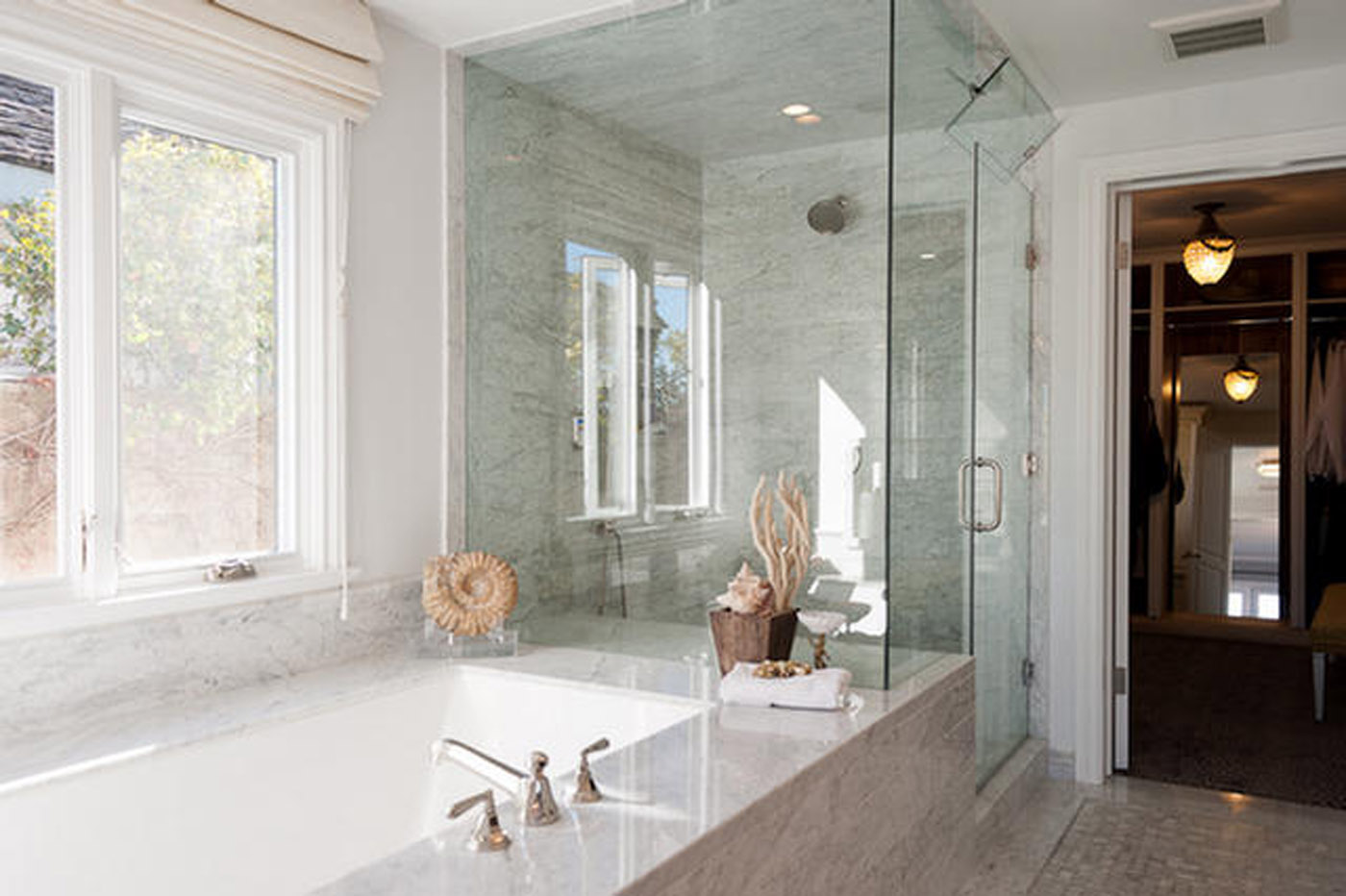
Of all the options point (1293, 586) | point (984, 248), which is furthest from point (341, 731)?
point (1293, 586)

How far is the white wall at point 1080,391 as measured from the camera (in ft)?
11.3

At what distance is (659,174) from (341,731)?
5.20ft

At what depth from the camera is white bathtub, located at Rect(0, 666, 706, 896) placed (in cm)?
181

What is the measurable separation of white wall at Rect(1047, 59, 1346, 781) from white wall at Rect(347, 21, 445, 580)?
2.14m

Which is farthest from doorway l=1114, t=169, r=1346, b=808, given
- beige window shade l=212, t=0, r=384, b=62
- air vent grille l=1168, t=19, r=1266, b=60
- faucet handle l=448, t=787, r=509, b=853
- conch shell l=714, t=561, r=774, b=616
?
faucet handle l=448, t=787, r=509, b=853

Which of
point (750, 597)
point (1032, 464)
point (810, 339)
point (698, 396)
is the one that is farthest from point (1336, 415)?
point (750, 597)

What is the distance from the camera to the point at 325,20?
250 centimetres

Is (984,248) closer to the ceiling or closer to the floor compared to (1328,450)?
closer to the ceiling

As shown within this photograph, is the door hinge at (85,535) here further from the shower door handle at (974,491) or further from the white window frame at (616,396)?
the shower door handle at (974,491)

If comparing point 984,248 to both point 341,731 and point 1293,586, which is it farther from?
point 1293,586

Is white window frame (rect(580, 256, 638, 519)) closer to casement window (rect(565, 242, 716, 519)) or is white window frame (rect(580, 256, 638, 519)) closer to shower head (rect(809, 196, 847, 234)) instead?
casement window (rect(565, 242, 716, 519))

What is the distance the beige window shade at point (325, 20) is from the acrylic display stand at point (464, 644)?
1.51 metres

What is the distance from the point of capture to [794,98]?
8.08 ft

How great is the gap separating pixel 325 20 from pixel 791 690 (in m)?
1.94
